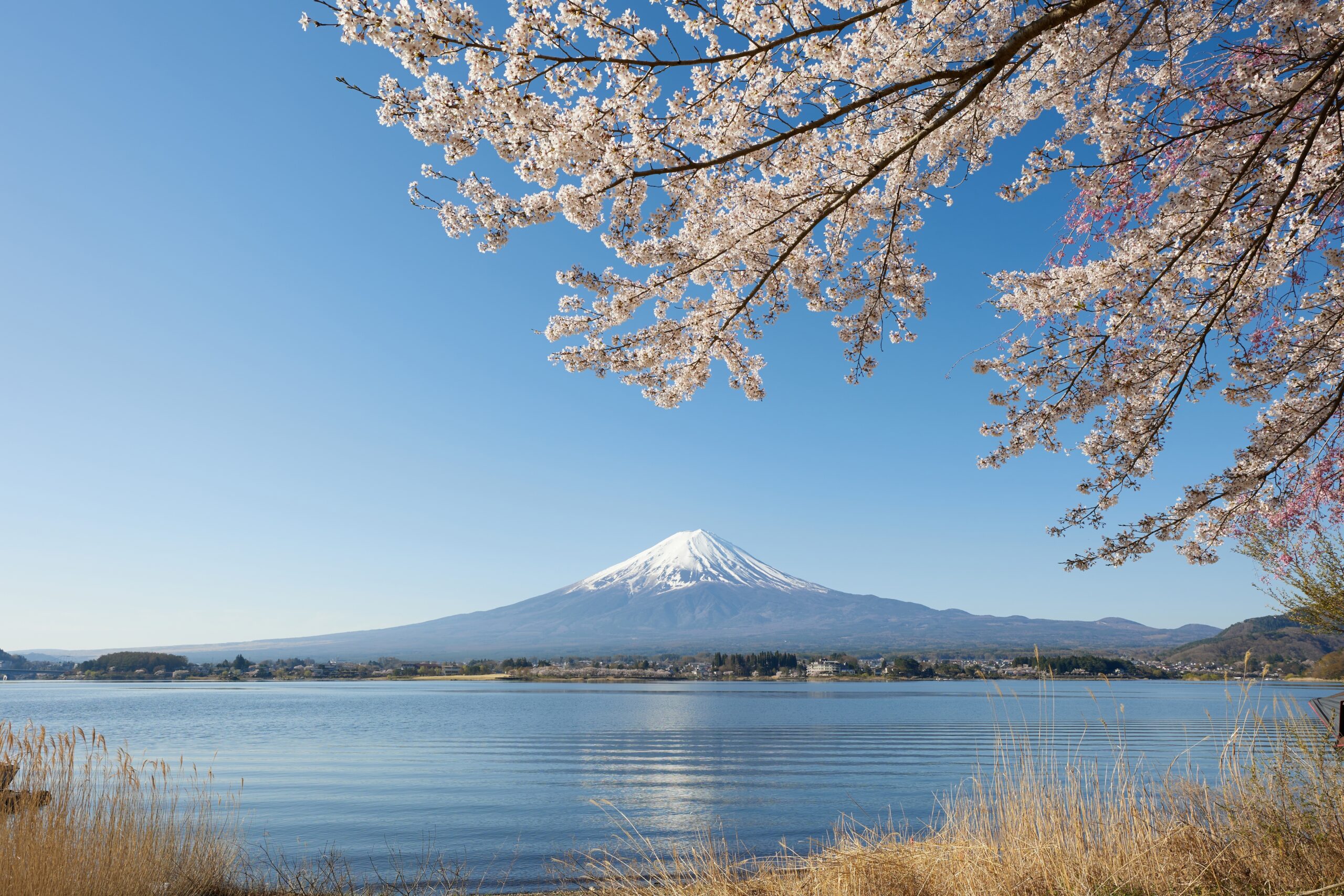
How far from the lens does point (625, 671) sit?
92.9 metres

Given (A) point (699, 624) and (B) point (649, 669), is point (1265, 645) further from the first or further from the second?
(A) point (699, 624)

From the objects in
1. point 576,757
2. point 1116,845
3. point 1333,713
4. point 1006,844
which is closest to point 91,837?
point 1006,844

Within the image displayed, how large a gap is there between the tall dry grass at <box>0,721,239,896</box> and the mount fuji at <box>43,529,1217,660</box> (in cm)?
11874

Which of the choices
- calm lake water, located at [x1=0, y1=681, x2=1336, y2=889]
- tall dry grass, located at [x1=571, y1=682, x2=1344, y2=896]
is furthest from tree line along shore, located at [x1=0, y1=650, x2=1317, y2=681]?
tall dry grass, located at [x1=571, y1=682, x2=1344, y2=896]

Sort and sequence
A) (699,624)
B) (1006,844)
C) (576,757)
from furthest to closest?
1. (699,624)
2. (576,757)
3. (1006,844)

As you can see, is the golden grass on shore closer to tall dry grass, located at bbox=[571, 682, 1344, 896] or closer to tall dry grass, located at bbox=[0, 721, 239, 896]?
tall dry grass, located at bbox=[571, 682, 1344, 896]

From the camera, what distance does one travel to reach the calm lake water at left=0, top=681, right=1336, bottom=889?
36.2 ft

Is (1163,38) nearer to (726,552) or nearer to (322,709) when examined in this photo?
(322,709)

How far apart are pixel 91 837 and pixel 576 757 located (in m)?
18.5

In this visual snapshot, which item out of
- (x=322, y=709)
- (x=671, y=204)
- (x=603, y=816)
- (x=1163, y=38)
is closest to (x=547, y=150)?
(x=671, y=204)

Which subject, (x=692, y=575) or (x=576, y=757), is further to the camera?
(x=692, y=575)

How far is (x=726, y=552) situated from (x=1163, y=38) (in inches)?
6826

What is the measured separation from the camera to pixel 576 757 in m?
22.4

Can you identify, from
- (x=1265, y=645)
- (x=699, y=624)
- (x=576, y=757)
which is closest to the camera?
(x=576, y=757)
